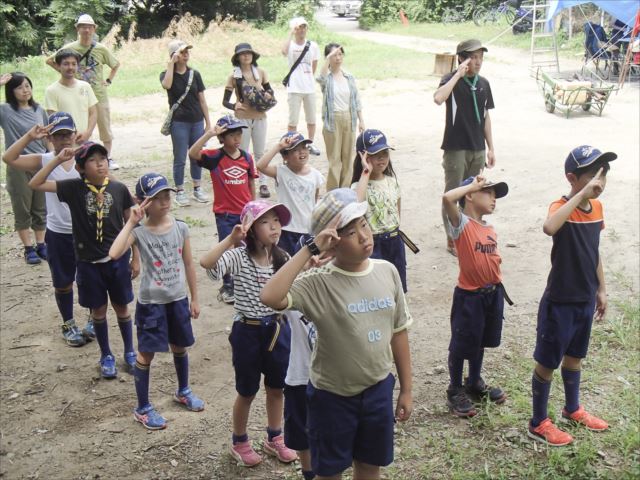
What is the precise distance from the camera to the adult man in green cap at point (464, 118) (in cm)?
710

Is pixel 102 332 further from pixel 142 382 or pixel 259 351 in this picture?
pixel 259 351

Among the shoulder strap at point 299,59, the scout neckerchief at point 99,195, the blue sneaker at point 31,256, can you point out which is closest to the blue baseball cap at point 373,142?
the scout neckerchief at point 99,195

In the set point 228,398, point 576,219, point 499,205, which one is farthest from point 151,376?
point 499,205

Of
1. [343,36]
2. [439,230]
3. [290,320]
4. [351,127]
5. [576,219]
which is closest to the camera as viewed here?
[290,320]

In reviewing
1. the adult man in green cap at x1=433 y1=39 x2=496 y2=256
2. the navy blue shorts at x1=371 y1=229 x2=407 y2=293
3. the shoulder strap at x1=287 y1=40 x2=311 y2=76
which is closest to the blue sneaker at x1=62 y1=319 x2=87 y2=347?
the navy blue shorts at x1=371 y1=229 x2=407 y2=293

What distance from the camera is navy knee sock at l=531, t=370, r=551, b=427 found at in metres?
4.52

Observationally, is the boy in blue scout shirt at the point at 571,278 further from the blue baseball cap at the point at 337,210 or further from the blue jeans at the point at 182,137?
the blue jeans at the point at 182,137

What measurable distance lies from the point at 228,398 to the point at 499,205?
17.1 feet

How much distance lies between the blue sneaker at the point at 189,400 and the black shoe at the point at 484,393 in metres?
1.89

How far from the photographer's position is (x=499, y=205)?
918 centimetres

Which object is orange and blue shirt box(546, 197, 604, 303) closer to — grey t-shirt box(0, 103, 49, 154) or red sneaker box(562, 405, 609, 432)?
red sneaker box(562, 405, 609, 432)

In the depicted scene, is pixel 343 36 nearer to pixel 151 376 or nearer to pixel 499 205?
pixel 499 205

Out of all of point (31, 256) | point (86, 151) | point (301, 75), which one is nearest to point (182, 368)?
point (86, 151)

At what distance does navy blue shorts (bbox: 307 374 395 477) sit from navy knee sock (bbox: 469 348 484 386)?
1650 mm
